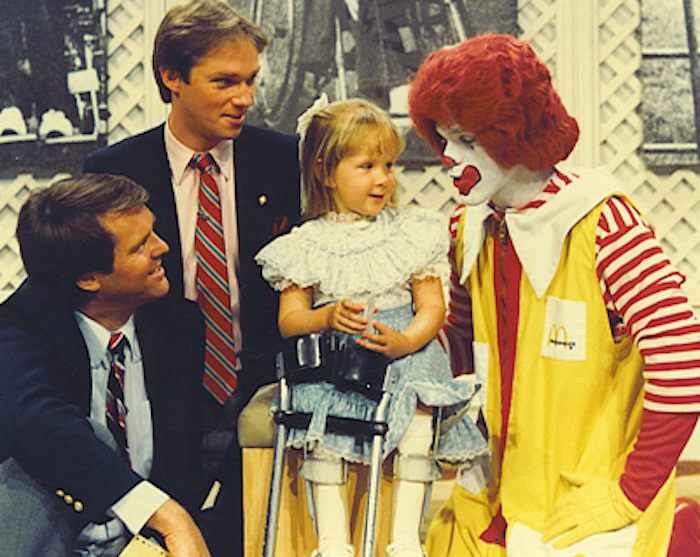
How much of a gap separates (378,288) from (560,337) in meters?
0.37

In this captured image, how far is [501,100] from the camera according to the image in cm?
198

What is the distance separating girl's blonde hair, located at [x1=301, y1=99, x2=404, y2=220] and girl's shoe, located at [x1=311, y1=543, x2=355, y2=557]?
673 millimetres

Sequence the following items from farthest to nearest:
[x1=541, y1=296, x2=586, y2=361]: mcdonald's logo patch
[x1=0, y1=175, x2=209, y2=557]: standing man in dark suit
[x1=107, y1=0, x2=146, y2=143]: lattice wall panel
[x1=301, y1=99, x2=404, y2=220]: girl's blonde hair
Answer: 1. [x1=107, y1=0, x2=146, y2=143]: lattice wall panel
2. [x1=301, y1=99, x2=404, y2=220]: girl's blonde hair
3. [x1=0, y1=175, x2=209, y2=557]: standing man in dark suit
4. [x1=541, y1=296, x2=586, y2=361]: mcdonald's logo patch

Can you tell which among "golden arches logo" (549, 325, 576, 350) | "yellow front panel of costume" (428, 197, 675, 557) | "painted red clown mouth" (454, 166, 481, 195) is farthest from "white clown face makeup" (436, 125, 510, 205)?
"golden arches logo" (549, 325, 576, 350)

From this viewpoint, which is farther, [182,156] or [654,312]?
[182,156]

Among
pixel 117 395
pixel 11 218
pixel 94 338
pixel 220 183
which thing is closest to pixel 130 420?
pixel 117 395

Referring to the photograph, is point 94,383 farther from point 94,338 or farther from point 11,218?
point 11,218

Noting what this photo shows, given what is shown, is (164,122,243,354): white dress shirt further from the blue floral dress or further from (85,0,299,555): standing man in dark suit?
the blue floral dress

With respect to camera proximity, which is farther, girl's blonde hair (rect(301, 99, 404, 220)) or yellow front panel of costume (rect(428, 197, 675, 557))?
girl's blonde hair (rect(301, 99, 404, 220))

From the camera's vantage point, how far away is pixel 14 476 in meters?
2.20

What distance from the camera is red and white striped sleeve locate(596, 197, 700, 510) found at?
194cm

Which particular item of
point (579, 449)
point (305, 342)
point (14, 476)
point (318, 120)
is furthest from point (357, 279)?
point (14, 476)

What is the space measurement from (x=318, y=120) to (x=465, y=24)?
245 cm

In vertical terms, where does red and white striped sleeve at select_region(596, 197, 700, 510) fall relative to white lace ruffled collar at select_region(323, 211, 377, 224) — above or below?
below
